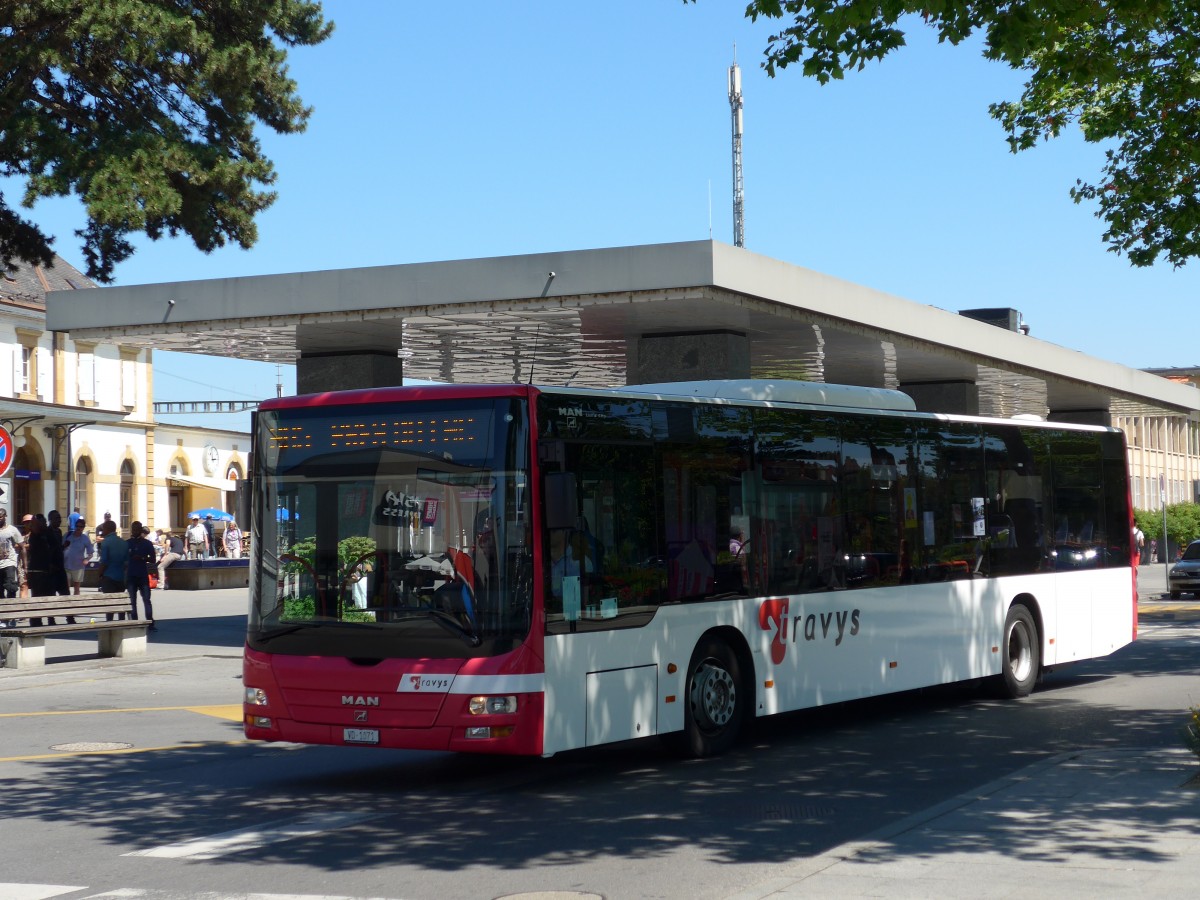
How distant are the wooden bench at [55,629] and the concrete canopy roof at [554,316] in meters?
3.97

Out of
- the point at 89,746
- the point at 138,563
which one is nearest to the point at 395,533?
the point at 89,746

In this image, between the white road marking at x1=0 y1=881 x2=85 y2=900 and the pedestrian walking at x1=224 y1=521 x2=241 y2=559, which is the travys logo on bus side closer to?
the white road marking at x1=0 y1=881 x2=85 y2=900

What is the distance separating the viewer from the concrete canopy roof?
63.2 feet

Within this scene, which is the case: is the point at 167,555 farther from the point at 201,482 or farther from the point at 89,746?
the point at 89,746

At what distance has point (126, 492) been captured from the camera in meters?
64.9

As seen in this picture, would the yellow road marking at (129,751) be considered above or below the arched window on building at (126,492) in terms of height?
below

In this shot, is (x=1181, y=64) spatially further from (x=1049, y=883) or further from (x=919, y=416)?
(x=1049, y=883)

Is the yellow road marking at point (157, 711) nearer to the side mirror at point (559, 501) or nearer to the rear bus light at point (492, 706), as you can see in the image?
the rear bus light at point (492, 706)

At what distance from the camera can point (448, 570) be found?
10.3 meters

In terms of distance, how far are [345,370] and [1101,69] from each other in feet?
49.2

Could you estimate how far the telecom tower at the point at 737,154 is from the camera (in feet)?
163

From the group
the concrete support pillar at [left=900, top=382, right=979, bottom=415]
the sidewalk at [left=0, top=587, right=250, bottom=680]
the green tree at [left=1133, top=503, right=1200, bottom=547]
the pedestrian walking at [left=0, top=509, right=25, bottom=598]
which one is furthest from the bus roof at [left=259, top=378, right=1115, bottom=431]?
the green tree at [left=1133, top=503, right=1200, bottom=547]

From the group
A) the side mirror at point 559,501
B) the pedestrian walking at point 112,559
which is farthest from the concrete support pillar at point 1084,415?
the side mirror at point 559,501

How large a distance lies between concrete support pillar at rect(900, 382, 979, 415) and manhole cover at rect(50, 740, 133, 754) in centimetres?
1904
